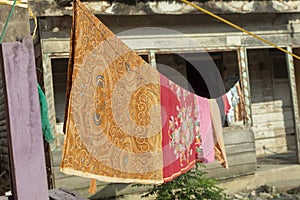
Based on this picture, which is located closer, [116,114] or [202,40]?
[116,114]

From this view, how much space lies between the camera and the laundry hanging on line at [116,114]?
9.12ft

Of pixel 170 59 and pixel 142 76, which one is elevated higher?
pixel 170 59

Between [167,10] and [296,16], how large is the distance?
9.00ft

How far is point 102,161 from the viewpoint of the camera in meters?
3.01

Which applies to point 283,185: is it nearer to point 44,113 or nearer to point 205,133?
point 205,133

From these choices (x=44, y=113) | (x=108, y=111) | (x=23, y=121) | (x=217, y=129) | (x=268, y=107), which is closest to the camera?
(x=23, y=121)

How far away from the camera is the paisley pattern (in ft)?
9.09

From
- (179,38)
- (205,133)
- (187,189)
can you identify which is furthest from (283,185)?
(205,133)

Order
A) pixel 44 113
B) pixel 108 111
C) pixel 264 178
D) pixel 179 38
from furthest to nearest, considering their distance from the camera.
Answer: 1. pixel 264 178
2. pixel 179 38
3. pixel 108 111
4. pixel 44 113

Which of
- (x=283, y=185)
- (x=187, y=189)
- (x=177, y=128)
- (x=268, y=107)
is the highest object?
(x=177, y=128)

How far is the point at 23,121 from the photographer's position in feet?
6.94

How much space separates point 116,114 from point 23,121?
1.16 m

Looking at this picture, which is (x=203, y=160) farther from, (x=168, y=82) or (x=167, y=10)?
(x=167, y=10)

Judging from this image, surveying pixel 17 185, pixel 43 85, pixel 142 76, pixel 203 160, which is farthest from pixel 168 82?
pixel 43 85
